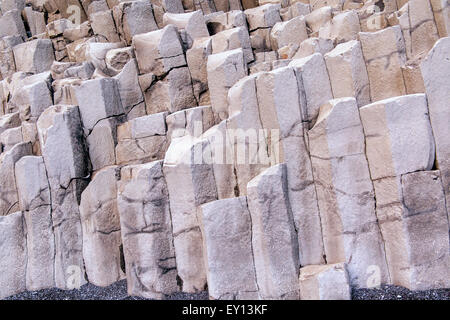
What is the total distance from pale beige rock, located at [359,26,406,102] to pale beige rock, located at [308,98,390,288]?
65 centimetres

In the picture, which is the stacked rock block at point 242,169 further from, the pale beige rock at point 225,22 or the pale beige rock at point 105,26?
the pale beige rock at point 105,26

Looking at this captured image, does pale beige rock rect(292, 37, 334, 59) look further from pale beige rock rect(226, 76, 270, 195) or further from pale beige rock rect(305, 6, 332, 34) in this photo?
pale beige rock rect(226, 76, 270, 195)

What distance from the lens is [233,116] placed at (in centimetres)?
495

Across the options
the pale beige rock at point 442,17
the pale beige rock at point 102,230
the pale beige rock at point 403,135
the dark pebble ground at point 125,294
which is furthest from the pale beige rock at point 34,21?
the pale beige rock at point 442,17

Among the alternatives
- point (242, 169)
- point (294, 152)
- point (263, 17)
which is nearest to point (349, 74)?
point (294, 152)

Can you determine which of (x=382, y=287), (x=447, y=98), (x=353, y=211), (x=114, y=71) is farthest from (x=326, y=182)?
(x=114, y=71)

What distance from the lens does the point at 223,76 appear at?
17.7ft

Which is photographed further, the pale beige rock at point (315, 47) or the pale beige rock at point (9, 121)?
the pale beige rock at point (9, 121)

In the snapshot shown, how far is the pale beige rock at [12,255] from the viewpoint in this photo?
17.3 ft

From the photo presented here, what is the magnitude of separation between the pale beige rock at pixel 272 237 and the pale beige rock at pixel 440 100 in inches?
67.1

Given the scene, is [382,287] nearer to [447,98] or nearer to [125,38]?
[447,98]

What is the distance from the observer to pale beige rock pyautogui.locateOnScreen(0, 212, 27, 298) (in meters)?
5.28

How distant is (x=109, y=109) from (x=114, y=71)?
788 millimetres

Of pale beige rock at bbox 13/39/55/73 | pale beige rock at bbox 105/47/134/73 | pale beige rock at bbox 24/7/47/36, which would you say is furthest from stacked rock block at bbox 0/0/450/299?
pale beige rock at bbox 24/7/47/36
